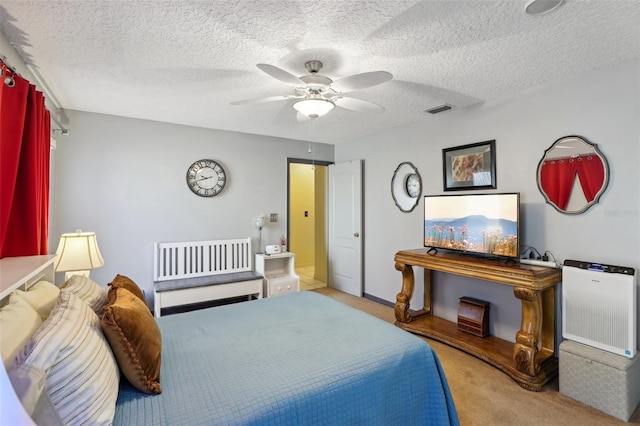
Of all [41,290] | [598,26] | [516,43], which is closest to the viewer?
[41,290]

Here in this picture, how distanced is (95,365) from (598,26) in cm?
312

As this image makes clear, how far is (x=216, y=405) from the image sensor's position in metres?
1.23

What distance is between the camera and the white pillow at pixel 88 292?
159 cm

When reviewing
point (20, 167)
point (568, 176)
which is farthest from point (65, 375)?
point (568, 176)

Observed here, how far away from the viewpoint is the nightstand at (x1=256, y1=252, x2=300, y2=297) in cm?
420

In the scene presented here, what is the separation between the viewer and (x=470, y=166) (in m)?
3.35

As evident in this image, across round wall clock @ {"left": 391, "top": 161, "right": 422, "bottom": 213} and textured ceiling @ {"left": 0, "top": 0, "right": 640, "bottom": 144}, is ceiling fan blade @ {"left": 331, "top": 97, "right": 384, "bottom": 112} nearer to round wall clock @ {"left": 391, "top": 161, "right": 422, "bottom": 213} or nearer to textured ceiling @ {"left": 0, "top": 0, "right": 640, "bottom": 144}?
textured ceiling @ {"left": 0, "top": 0, "right": 640, "bottom": 144}

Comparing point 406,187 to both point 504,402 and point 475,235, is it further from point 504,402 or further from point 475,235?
point 504,402

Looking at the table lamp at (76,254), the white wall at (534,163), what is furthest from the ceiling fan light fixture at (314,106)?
the table lamp at (76,254)

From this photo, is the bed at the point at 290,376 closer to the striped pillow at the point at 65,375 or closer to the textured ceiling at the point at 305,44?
the striped pillow at the point at 65,375

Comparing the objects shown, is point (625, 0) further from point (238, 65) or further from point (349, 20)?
point (238, 65)

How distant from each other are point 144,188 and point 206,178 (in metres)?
0.77

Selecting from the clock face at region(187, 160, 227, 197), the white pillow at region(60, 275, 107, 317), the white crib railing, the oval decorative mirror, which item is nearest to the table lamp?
the white pillow at region(60, 275, 107, 317)

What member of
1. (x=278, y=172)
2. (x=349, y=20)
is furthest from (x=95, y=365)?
(x=278, y=172)
